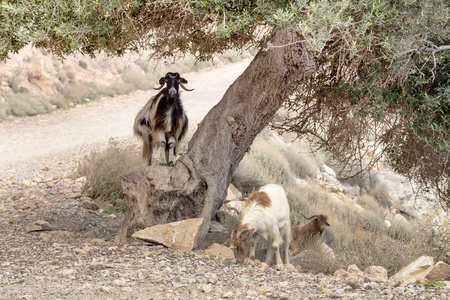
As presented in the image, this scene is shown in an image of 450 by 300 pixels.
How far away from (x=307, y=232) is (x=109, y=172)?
3880mm

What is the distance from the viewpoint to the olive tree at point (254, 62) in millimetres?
5312

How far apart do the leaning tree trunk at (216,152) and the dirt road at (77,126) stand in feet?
21.9

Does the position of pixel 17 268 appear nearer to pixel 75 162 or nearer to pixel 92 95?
pixel 75 162

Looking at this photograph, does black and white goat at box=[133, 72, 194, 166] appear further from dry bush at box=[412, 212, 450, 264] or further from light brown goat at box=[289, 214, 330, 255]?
dry bush at box=[412, 212, 450, 264]

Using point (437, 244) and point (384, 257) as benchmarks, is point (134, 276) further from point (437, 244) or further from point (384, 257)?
point (437, 244)

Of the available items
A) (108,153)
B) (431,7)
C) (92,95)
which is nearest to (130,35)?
(431,7)

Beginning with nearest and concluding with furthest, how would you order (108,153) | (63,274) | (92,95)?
(63,274) < (108,153) < (92,95)

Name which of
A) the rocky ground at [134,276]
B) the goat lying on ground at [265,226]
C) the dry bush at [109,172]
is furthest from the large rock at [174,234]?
the dry bush at [109,172]

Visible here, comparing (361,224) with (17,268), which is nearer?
(17,268)

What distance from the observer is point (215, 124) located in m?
6.62

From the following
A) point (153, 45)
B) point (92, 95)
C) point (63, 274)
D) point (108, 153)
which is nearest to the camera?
point (63, 274)

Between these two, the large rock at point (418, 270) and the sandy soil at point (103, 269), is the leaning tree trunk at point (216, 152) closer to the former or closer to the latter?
the sandy soil at point (103, 269)

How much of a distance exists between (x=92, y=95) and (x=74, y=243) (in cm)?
1474

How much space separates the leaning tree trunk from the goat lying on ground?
479 millimetres
